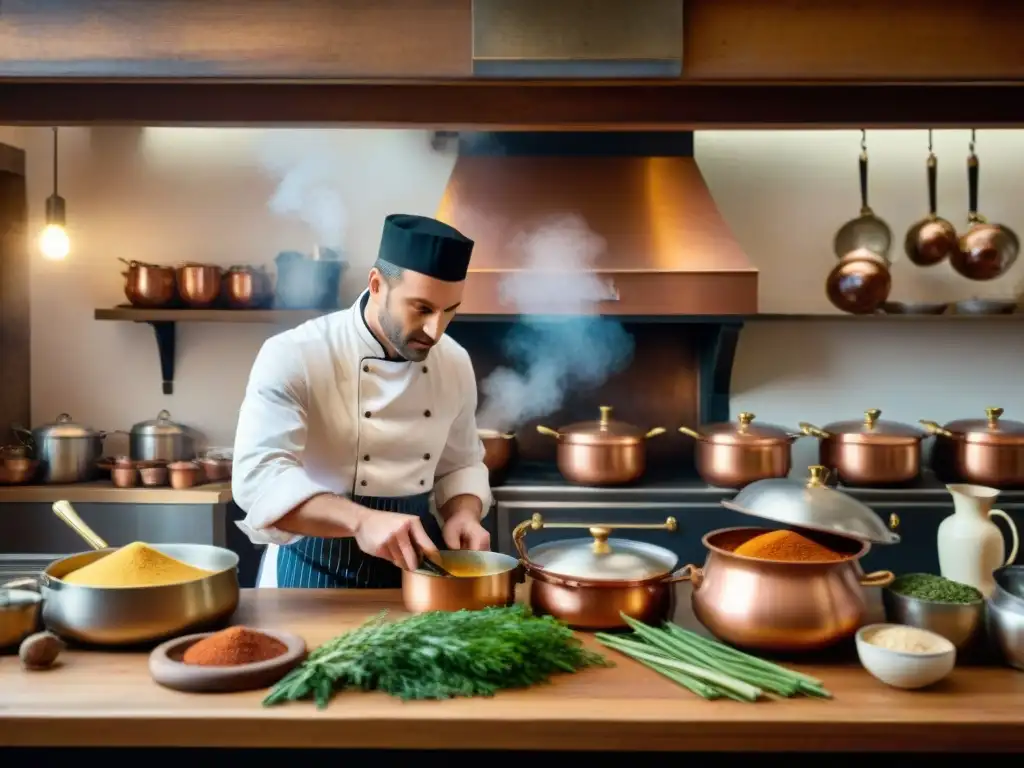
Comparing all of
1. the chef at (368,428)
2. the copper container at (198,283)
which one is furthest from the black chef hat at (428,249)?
the copper container at (198,283)

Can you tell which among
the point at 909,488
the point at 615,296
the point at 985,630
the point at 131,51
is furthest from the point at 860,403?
the point at 131,51

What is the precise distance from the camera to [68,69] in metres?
2.19

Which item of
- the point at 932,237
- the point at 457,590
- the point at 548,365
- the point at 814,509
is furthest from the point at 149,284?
the point at 932,237

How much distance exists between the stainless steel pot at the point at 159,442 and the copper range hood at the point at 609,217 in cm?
147

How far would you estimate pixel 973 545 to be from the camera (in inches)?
75.9

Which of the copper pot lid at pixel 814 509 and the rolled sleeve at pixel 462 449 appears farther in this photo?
the rolled sleeve at pixel 462 449

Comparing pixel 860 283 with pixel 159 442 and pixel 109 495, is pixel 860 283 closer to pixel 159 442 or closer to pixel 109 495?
pixel 159 442

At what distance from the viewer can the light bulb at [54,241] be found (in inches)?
155

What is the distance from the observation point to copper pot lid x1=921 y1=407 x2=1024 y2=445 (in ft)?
11.9

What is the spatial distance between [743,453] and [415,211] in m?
1.94

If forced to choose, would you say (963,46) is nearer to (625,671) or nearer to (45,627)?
(625,671)

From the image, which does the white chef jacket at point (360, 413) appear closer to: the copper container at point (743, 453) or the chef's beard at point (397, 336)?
the chef's beard at point (397, 336)

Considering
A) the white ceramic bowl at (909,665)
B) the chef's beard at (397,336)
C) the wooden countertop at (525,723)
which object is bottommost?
the wooden countertop at (525,723)

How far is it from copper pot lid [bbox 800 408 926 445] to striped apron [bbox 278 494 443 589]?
2.08m
